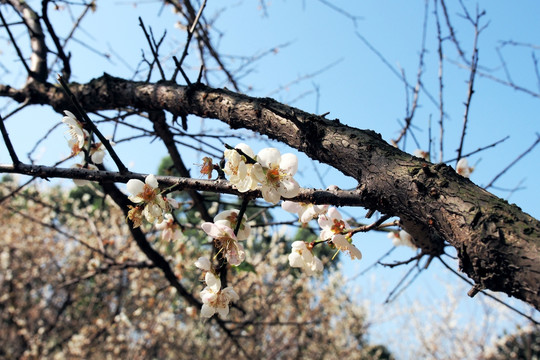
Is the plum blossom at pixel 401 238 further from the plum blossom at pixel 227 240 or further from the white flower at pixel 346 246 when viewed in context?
the plum blossom at pixel 227 240

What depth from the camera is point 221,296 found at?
1264mm

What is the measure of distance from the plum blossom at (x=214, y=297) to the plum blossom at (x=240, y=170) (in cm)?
40

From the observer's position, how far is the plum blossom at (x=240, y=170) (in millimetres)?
960

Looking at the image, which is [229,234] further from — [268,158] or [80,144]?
[80,144]

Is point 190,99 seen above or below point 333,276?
below

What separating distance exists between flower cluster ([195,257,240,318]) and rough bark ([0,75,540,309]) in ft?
1.60

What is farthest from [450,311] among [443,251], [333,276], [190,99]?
[190,99]

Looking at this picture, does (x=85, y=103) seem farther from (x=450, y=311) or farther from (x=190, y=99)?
(x=450, y=311)

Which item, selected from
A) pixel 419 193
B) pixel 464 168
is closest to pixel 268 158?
pixel 419 193

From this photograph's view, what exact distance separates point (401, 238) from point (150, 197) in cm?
123

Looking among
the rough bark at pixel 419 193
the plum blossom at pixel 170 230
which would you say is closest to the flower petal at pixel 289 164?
the rough bark at pixel 419 193

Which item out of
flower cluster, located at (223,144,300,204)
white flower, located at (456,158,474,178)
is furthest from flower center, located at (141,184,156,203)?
white flower, located at (456,158,474,178)

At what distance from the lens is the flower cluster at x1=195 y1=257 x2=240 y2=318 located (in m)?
1.22

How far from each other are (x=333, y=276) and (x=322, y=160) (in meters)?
8.41
